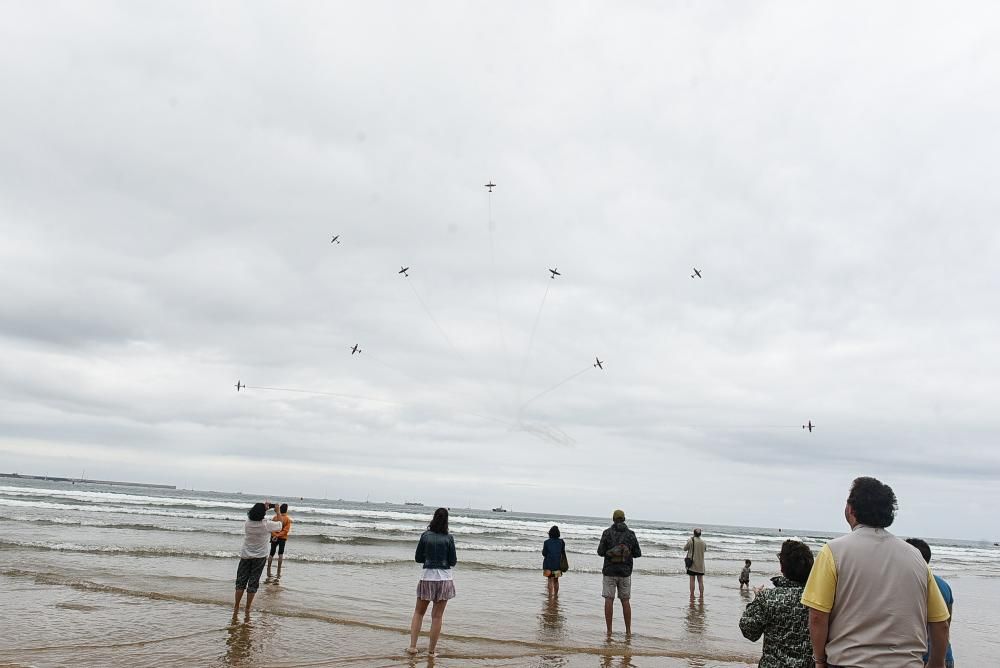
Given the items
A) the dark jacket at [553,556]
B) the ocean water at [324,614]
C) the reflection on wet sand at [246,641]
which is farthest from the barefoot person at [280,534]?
the dark jacket at [553,556]

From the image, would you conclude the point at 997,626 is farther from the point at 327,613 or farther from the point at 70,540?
the point at 70,540

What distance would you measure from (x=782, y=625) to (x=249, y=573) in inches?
353

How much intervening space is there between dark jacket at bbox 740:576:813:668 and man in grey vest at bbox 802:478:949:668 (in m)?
0.72

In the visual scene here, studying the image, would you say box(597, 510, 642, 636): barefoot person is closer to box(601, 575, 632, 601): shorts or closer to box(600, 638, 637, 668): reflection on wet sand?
box(601, 575, 632, 601): shorts

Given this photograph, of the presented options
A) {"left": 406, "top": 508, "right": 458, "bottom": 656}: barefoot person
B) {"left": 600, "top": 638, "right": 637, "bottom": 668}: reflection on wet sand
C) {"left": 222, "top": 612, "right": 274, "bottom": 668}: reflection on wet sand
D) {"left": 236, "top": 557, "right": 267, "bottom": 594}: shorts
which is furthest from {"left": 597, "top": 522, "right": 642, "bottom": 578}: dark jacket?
{"left": 236, "top": 557, "right": 267, "bottom": 594}: shorts

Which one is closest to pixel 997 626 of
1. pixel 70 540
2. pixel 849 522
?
pixel 849 522

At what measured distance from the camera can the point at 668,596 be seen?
59.9 feet

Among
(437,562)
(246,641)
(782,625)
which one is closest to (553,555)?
(437,562)

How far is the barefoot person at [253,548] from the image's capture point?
34.2ft

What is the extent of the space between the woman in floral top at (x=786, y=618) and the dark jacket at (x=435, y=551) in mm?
4934

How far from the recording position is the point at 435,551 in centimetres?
872

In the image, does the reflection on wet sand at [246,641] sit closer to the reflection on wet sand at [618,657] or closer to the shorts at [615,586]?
the reflection on wet sand at [618,657]

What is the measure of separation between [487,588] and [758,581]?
1359 cm

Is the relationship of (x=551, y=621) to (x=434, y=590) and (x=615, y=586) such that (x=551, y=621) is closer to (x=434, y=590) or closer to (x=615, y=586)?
(x=615, y=586)
